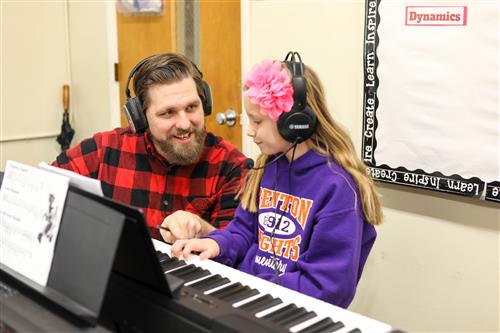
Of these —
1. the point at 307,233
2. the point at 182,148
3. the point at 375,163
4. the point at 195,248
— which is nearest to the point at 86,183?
the point at 195,248

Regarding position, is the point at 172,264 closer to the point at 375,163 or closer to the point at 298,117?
the point at 298,117

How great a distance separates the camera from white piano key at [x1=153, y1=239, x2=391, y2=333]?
39.8 inches

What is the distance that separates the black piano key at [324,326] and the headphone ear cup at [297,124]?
1.58 ft

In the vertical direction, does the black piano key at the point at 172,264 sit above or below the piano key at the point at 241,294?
above

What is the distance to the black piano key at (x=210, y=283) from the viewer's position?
115 cm

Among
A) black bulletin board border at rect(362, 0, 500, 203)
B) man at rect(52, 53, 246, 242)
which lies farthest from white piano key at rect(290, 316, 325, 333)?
black bulletin board border at rect(362, 0, 500, 203)

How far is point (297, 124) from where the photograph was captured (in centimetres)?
136

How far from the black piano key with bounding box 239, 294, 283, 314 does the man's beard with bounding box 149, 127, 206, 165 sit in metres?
0.77

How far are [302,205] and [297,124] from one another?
196mm

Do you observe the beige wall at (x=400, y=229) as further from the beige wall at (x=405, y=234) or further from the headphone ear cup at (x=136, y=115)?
the headphone ear cup at (x=136, y=115)

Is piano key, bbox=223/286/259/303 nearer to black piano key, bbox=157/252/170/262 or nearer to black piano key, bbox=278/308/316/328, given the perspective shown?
black piano key, bbox=278/308/316/328

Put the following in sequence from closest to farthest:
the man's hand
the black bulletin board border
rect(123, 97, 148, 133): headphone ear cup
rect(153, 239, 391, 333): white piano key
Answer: rect(153, 239, 391, 333): white piano key → the man's hand → rect(123, 97, 148, 133): headphone ear cup → the black bulletin board border

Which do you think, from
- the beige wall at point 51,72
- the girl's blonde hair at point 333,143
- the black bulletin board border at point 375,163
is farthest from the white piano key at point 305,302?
the beige wall at point 51,72

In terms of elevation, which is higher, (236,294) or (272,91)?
(272,91)
